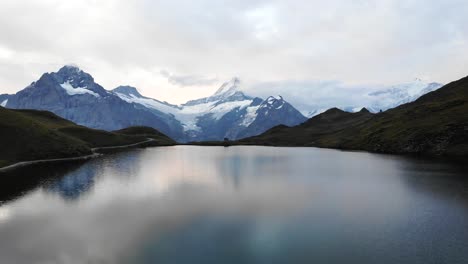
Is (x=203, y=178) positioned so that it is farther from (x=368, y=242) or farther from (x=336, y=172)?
(x=368, y=242)

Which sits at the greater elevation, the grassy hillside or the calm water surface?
the grassy hillside

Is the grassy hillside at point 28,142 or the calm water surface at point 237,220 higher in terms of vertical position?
the grassy hillside at point 28,142

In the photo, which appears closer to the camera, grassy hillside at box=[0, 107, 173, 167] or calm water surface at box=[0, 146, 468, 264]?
calm water surface at box=[0, 146, 468, 264]

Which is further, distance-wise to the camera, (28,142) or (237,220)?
(28,142)

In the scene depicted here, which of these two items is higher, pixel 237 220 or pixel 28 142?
pixel 28 142

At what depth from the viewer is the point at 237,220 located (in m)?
55.3

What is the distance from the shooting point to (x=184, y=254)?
41062 mm

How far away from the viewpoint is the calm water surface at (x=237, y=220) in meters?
41.0

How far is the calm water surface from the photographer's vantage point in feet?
135

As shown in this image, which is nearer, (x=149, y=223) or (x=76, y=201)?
(x=149, y=223)

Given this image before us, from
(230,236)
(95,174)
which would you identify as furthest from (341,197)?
(95,174)

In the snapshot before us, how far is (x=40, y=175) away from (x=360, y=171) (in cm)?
10226

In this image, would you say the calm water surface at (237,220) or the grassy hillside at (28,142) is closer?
the calm water surface at (237,220)

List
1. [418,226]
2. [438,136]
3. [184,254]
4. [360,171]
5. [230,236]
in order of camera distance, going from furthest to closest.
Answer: [438,136] → [360,171] → [418,226] → [230,236] → [184,254]
